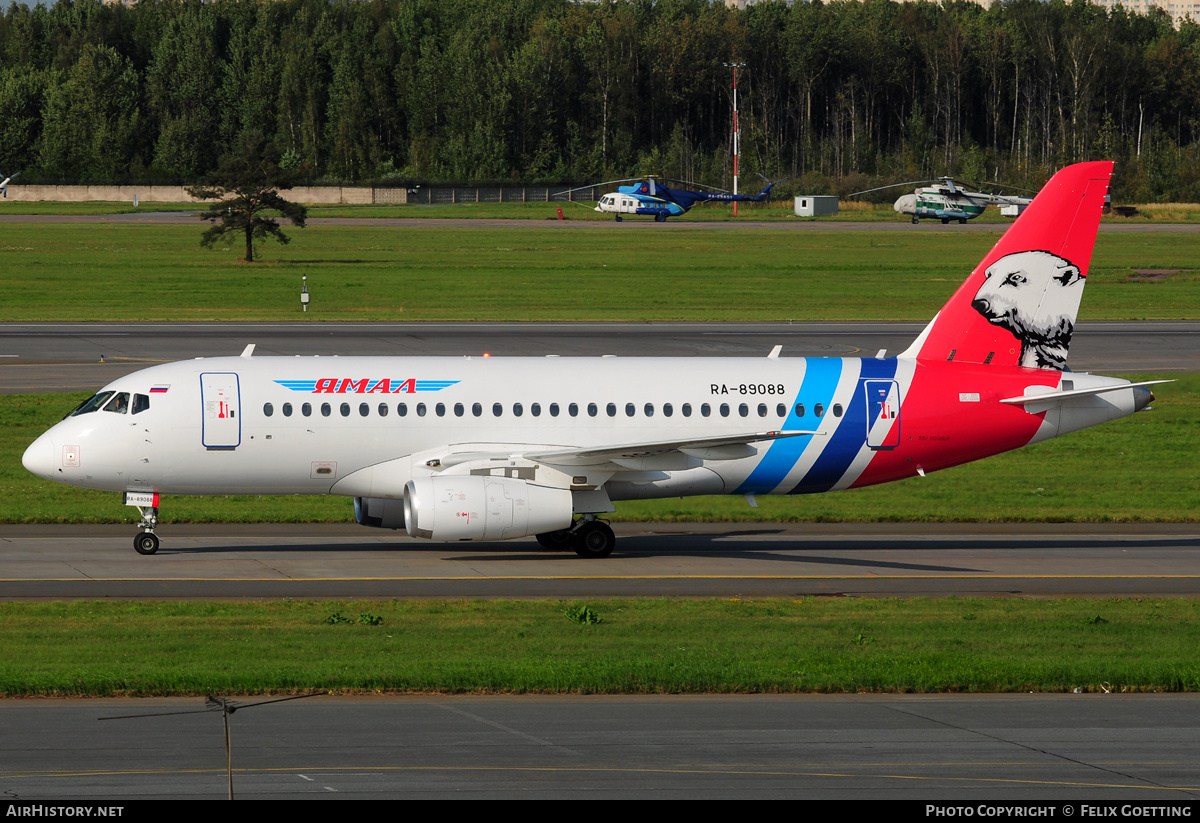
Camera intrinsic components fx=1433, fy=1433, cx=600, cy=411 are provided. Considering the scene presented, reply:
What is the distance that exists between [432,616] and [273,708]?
627 cm

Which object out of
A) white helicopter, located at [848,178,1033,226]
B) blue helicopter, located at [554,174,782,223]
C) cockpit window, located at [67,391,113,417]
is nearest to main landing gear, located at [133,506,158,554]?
cockpit window, located at [67,391,113,417]

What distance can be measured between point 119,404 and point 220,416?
213 cm

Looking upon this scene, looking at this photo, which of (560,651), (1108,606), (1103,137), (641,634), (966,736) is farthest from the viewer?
(1103,137)

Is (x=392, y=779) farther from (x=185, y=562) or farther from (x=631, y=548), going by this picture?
(x=631, y=548)

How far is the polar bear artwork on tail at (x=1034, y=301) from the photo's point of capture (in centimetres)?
3262

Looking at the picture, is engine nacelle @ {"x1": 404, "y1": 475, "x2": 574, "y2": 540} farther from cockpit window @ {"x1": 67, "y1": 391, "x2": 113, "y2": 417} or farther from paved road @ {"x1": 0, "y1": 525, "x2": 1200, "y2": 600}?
cockpit window @ {"x1": 67, "y1": 391, "x2": 113, "y2": 417}

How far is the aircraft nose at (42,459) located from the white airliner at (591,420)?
5 cm

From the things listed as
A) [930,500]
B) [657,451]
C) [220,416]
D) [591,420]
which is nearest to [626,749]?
[657,451]

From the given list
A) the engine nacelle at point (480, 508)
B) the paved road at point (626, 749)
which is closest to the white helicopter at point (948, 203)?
the engine nacelle at point (480, 508)

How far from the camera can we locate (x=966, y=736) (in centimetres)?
1764

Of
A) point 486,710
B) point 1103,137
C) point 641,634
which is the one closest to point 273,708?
point 486,710

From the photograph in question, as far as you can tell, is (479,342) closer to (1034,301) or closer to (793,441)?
(793,441)

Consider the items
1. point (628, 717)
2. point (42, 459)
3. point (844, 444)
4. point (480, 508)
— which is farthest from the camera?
point (844, 444)

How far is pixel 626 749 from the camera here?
55.2 feet
